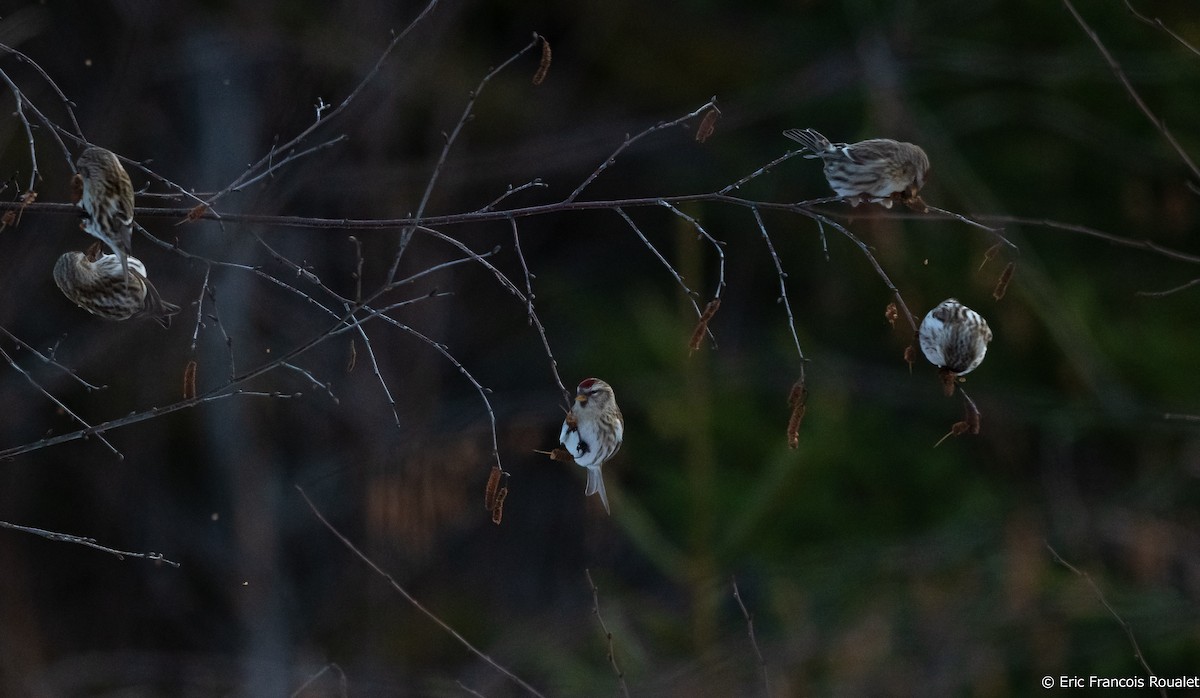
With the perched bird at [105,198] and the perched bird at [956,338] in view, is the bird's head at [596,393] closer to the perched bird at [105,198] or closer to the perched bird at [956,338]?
the perched bird at [956,338]

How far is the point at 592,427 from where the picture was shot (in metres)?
2.36

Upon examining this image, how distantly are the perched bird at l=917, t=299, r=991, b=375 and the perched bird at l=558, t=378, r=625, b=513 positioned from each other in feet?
1.96

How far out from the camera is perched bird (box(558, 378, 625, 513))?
236 centimetres

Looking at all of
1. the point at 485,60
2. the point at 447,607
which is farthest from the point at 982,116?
the point at 447,607

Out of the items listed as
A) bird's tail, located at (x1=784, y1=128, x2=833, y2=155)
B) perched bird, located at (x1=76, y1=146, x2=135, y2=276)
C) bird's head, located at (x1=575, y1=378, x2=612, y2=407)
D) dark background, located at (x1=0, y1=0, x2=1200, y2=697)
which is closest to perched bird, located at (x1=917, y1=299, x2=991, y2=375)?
bird's tail, located at (x1=784, y1=128, x2=833, y2=155)

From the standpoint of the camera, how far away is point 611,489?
495 centimetres

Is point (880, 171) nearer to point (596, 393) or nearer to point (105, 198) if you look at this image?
point (596, 393)

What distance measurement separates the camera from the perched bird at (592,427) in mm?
2359

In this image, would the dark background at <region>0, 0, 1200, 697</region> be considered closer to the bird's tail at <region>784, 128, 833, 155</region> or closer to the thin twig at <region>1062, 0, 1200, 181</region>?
the bird's tail at <region>784, 128, 833, 155</region>

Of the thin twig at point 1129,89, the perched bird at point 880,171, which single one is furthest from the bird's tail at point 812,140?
the thin twig at point 1129,89

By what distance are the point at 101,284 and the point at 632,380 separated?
4590 millimetres

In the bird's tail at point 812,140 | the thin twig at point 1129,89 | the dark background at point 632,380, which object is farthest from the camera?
the dark background at point 632,380

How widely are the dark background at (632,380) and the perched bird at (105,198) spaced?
2742 millimetres

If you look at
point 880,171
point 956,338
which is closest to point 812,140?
point 880,171
